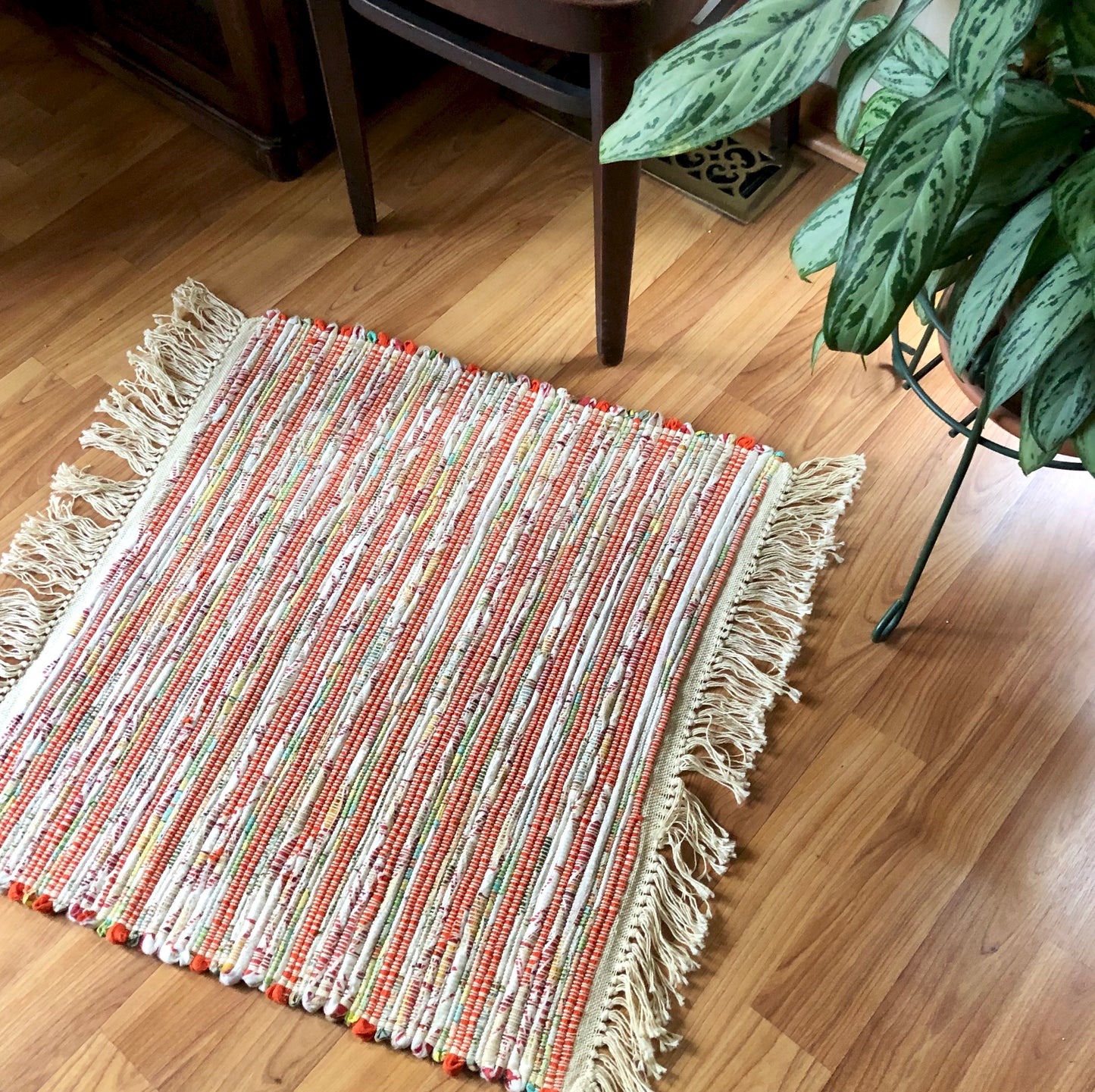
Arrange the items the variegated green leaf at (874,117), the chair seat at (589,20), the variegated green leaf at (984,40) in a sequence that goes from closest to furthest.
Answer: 1. the variegated green leaf at (984,40)
2. the variegated green leaf at (874,117)
3. the chair seat at (589,20)

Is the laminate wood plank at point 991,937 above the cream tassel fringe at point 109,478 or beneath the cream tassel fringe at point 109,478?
beneath

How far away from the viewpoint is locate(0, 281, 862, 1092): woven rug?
99 cm

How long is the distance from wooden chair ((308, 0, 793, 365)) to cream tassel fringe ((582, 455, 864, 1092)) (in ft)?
1.04

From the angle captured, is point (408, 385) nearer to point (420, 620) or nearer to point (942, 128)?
point (420, 620)

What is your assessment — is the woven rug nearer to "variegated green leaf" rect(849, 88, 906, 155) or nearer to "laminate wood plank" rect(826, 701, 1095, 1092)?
"laminate wood plank" rect(826, 701, 1095, 1092)

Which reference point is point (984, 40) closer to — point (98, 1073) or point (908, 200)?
point (908, 200)

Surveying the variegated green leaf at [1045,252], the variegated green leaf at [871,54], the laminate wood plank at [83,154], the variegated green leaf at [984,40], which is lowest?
the laminate wood plank at [83,154]

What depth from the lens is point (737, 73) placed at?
0.62m

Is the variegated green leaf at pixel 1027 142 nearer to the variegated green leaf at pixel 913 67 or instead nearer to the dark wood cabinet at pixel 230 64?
the variegated green leaf at pixel 913 67

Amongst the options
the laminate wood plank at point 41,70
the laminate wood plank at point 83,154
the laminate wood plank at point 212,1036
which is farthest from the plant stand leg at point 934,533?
the laminate wood plank at point 41,70

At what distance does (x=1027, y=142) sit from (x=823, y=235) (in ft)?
0.58

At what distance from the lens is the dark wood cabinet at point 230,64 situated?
133cm

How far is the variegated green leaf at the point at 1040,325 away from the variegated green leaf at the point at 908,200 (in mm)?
178

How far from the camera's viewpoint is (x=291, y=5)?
51.7 inches
